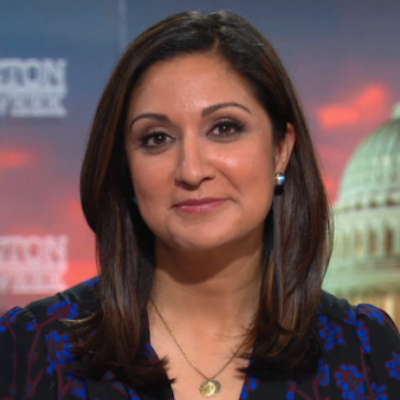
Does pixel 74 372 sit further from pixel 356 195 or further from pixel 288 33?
pixel 356 195

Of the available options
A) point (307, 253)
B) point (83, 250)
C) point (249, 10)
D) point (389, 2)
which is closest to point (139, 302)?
point (307, 253)

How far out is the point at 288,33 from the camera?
4359 millimetres

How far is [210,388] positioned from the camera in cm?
194

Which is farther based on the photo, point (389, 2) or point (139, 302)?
point (389, 2)

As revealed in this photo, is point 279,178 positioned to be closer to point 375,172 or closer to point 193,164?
point 193,164

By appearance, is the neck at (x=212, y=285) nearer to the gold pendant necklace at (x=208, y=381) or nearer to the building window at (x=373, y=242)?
the gold pendant necklace at (x=208, y=381)

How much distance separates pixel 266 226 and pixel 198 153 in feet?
1.38

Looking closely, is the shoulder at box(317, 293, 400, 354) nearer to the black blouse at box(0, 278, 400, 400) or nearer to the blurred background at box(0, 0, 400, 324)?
the black blouse at box(0, 278, 400, 400)

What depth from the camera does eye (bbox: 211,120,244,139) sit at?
186cm

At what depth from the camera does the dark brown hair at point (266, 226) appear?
6.28 ft

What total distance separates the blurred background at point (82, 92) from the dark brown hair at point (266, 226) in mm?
2085

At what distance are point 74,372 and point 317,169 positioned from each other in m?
0.79

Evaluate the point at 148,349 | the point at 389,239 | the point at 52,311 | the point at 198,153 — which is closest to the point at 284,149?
Answer: the point at 198,153

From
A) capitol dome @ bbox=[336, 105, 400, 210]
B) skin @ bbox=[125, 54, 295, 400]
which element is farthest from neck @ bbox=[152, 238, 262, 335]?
capitol dome @ bbox=[336, 105, 400, 210]
